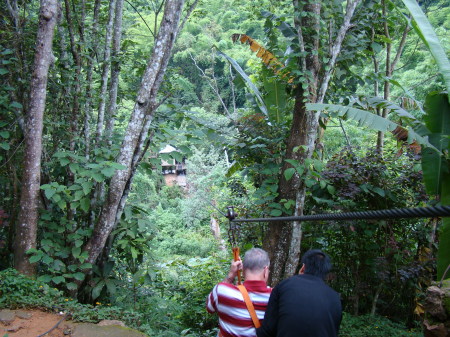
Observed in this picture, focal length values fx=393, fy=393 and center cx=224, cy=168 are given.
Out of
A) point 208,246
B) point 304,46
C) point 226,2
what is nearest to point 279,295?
point 304,46

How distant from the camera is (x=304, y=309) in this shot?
1.62 m

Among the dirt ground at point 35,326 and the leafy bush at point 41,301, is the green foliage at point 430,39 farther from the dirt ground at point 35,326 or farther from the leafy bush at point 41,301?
the dirt ground at point 35,326

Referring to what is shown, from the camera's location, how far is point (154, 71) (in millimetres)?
4535

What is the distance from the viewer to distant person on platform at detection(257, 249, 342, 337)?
63.4 inches

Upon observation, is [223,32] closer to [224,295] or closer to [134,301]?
[134,301]

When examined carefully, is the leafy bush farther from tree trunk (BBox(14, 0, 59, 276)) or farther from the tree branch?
the tree branch

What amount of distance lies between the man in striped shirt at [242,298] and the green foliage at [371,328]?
263cm

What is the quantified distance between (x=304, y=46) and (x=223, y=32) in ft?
81.5

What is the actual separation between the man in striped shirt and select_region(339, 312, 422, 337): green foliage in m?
2.63

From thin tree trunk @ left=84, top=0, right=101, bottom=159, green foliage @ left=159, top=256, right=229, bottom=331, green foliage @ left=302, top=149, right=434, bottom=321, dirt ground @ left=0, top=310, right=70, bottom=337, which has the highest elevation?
thin tree trunk @ left=84, top=0, right=101, bottom=159

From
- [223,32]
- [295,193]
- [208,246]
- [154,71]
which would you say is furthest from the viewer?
[223,32]

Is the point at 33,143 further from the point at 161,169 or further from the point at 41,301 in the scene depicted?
the point at 41,301

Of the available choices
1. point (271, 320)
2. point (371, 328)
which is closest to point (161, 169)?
point (371, 328)

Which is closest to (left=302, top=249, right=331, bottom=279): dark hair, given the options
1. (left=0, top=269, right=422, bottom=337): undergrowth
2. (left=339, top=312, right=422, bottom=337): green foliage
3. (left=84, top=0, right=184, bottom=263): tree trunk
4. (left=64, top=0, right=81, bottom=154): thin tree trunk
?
(left=0, top=269, right=422, bottom=337): undergrowth
